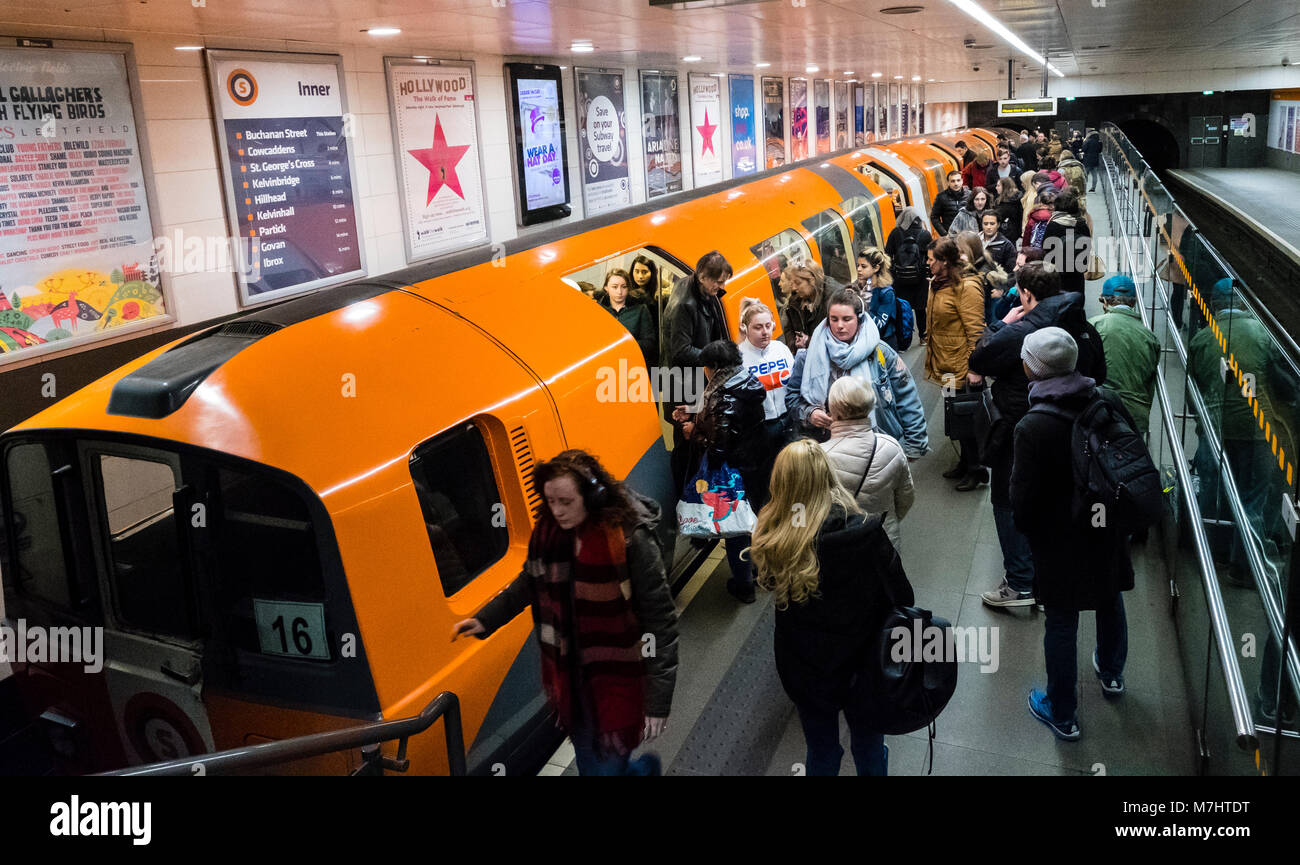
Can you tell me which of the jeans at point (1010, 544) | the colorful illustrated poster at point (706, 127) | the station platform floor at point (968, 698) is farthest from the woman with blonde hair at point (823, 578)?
the colorful illustrated poster at point (706, 127)

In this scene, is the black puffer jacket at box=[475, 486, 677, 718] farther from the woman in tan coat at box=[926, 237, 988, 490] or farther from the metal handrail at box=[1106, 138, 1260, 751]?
the woman in tan coat at box=[926, 237, 988, 490]

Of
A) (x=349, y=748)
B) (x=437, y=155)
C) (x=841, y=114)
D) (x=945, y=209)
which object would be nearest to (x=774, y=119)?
(x=841, y=114)

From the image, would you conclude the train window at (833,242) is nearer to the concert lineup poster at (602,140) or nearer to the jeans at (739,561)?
the concert lineup poster at (602,140)

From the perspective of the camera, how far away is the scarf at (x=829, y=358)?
17.0 feet

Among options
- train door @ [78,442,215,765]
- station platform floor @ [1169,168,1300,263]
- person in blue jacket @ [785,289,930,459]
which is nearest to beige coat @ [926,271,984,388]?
person in blue jacket @ [785,289,930,459]

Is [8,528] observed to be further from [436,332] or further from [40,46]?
[40,46]

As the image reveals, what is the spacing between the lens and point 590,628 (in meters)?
3.13

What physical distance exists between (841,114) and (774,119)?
5.62 m

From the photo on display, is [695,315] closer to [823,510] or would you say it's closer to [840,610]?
[823,510]

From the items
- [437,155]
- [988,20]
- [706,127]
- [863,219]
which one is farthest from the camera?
[706,127]

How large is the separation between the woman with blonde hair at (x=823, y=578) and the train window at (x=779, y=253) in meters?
4.41

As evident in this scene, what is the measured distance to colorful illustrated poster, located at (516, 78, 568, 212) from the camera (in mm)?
9727

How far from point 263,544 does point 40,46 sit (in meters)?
3.60

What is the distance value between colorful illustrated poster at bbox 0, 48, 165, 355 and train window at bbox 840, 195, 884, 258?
6.79m
